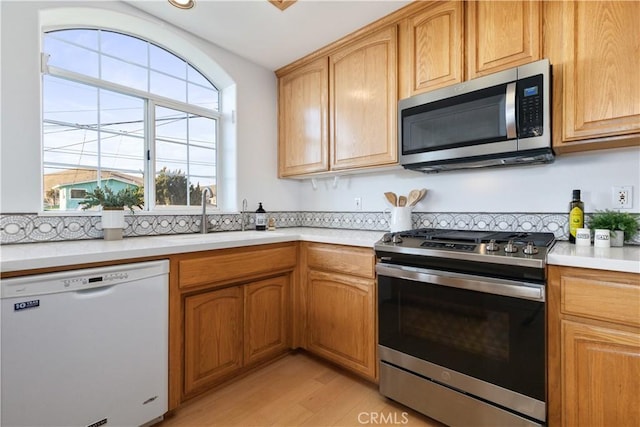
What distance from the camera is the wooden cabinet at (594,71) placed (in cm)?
128

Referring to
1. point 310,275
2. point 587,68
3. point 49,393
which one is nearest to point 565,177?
point 587,68

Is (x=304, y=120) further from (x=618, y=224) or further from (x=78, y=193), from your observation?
(x=618, y=224)

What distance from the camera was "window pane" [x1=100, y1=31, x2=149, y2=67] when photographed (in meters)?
1.99

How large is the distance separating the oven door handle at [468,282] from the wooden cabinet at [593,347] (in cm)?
8

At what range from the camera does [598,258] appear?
1110mm

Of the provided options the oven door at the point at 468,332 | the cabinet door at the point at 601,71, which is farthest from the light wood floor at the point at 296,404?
the cabinet door at the point at 601,71

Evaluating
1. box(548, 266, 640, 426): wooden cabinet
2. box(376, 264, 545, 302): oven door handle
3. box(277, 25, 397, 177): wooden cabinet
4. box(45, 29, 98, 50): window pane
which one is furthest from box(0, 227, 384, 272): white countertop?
box(45, 29, 98, 50): window pane

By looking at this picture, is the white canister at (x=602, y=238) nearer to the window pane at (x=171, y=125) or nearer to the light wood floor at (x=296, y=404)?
the light wood floor at (x=296, y=404)

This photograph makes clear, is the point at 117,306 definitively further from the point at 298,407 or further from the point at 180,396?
the point at 298,407

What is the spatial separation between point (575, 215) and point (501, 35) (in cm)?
99

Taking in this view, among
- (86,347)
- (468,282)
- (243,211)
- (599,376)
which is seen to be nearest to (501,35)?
(468,282)

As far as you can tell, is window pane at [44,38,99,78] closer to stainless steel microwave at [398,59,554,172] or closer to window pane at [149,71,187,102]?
window pane at [149,71,187,102]

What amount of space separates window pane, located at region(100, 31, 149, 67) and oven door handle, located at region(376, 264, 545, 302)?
215 cm

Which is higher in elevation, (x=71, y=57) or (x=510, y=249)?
(x=71, y=57)
